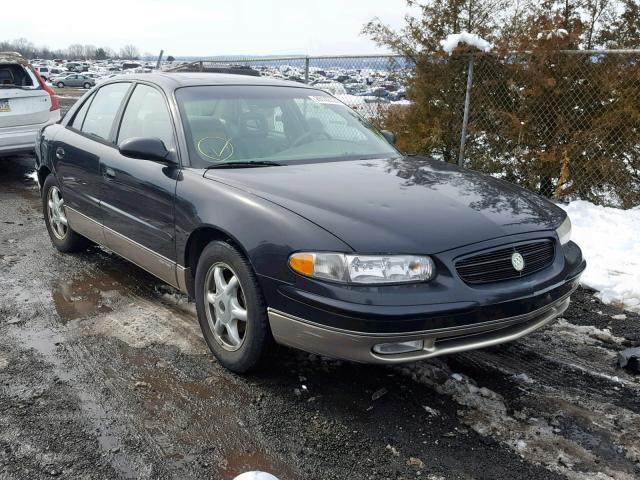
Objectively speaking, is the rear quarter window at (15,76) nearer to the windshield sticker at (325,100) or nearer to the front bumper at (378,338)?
the windshield sticker at (325,100)

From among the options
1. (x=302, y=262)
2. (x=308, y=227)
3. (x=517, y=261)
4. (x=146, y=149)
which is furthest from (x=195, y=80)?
(x=517, y=261)

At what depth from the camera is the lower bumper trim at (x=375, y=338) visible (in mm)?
2697

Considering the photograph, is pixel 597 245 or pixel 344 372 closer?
pixel 344 372

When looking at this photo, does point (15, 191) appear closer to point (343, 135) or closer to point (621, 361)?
point (343, 135)

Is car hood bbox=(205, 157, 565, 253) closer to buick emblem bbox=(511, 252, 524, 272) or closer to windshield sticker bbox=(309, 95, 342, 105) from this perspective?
buick emblem bbox=(511, 252, 524, 272)

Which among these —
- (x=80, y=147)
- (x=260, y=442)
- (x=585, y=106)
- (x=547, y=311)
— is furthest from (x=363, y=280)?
(x=585, y=106)

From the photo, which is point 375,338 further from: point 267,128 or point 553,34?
point 553,34

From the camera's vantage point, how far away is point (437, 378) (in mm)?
3273

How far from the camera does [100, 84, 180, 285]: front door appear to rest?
370 cm

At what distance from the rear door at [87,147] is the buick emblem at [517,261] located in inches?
116

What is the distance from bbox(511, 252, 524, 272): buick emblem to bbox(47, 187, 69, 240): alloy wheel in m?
4.00

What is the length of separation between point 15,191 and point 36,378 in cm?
595

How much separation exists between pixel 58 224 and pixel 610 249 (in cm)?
513

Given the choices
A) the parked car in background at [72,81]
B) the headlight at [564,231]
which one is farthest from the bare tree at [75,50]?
the headlight at [564,231]
